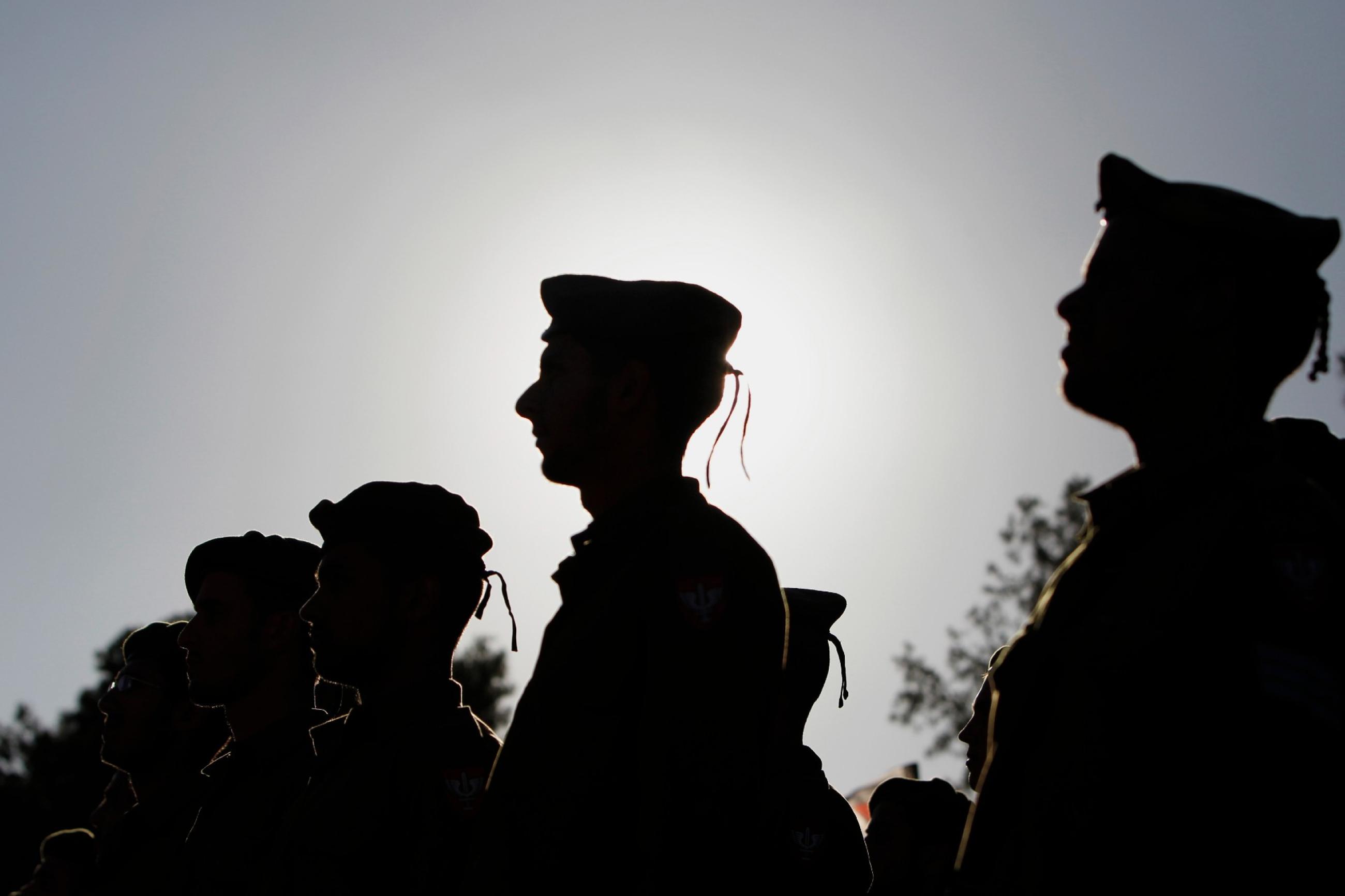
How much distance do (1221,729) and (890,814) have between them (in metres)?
4.92

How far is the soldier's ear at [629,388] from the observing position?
383 cm

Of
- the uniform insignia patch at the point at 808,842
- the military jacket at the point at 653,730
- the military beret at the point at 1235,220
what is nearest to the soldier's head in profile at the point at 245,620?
the uniform insignia patch at the point at 808,842

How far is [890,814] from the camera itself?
23.2 ft

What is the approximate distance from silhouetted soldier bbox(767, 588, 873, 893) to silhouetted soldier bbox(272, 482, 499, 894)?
45.0 inches

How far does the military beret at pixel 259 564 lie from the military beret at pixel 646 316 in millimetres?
2962

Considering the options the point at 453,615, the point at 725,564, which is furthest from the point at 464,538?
the point at 725,564

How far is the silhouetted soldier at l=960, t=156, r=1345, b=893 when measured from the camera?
7.64 feet

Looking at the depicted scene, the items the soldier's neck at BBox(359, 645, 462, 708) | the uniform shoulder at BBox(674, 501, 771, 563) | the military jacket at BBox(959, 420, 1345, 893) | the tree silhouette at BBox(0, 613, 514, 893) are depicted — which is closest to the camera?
the military jacket at BBox(959, 420, 1345, 893)

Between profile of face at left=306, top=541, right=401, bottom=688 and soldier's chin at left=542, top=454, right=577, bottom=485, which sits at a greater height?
soldier's chin at left=542, top=454, right=577, bottom=485

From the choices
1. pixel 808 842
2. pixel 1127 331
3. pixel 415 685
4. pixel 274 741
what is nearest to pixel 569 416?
pixel 1127 331

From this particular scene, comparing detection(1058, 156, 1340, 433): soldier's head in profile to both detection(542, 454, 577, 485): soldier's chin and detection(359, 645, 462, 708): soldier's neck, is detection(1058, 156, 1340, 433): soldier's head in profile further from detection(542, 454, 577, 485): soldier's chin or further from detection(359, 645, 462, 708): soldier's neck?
detection(359, 645, 462, 708): soldier's neck

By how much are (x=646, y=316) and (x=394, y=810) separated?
200 centimetres

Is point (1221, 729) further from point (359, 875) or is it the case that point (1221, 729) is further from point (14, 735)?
point (14, 735)

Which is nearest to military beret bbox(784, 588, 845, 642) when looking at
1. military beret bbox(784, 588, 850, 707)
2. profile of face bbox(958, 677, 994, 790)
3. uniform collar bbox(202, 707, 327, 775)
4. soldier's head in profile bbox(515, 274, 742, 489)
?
military beret bbox(784, 588, 850, 707)
